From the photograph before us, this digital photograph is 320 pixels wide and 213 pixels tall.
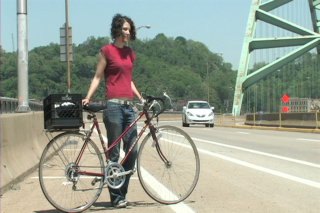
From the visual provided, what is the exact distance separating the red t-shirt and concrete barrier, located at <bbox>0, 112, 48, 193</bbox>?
1.97 metres

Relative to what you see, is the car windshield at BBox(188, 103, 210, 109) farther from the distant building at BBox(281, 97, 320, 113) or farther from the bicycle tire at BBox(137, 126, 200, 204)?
the bicycle tire at BBox(137, 126, 200, 204)

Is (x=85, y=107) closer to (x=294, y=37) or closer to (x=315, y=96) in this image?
(x=294, y=37)

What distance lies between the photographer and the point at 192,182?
5.86 meters

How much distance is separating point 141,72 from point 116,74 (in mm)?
73188

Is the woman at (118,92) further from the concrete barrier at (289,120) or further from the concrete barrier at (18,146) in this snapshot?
the concrete barrier at (289,120)

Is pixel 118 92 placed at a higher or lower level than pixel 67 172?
higher

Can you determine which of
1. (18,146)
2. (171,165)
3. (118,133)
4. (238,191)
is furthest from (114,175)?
(18,146)

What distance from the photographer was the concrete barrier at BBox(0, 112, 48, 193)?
23.4 ft

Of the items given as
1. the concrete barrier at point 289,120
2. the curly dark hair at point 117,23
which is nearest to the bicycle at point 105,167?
the curly dark hair at point 117,23

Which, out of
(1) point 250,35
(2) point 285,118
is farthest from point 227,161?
(1) point 250,35

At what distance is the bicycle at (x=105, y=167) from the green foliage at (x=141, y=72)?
14775 mm

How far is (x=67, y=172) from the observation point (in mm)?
5477

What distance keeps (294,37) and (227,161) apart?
47291 millimetres

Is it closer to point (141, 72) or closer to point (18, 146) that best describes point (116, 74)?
point (18, 146)
